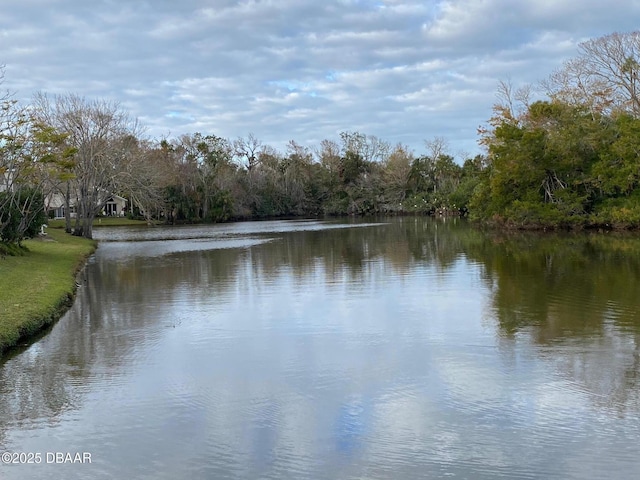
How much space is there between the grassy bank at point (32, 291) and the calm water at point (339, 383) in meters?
0.43

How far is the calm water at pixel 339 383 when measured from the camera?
6547 mm

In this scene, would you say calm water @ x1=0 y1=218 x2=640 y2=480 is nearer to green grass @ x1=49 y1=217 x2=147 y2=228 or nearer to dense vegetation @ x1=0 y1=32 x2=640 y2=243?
dense vegetation @ x1=0 y1=32 x2=640 y2=243

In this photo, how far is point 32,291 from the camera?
583 inches

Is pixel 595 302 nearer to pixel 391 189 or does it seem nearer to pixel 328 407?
pixel 328 407

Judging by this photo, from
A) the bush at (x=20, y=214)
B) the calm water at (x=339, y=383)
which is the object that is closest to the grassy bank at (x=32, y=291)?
the calm water at (x=339, y=383)

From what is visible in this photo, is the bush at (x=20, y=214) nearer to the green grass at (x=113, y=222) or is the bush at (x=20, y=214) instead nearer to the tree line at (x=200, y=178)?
the tree line at (x=200, y=178)

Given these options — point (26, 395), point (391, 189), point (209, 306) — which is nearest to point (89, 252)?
point (209, 306)

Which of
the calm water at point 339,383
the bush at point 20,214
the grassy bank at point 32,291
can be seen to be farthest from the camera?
the bush at point 20,214

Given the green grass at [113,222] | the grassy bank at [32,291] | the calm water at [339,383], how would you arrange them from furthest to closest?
the green grass at [113,222] → the grassy bank at [32,291] → the calm water at [339,383]

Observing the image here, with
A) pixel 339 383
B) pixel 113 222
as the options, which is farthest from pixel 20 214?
pixel 113 222

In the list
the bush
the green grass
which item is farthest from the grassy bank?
the green grass

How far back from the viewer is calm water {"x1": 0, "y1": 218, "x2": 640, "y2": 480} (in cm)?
655

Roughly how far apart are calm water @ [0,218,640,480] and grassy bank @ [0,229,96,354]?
1.43ft

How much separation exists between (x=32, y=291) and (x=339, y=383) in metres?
9.20
